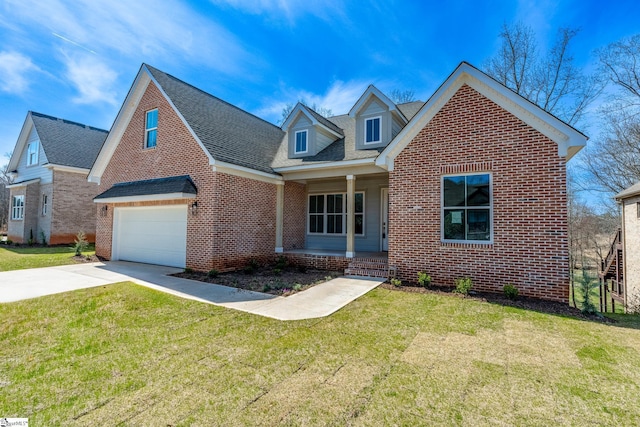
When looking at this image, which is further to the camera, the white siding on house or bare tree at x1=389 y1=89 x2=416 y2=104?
bare tree at x1=389 y1=89 x2=416 y2=104

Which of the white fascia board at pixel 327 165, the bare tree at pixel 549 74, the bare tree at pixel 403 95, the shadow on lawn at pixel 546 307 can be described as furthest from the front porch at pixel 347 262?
the bare tree at pixel 403 95

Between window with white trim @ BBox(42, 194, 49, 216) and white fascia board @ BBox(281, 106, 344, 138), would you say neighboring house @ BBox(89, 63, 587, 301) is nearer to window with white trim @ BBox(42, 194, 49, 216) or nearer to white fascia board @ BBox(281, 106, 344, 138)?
white fascia board @ BBox(281, 106, 344, 138)

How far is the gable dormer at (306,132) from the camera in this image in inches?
494

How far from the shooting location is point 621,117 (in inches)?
741

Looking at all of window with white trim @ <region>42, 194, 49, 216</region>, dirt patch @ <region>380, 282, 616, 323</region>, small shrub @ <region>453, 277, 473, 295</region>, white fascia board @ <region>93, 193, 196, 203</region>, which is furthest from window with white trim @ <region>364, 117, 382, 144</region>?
window with white trim @ <region>42, 194, 49, 216</region>

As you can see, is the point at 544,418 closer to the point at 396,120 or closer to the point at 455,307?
the point at 455,307

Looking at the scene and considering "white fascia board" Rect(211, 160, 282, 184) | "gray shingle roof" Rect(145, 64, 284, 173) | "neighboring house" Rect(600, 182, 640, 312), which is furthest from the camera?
"neighboring house" Rect(600, 182, 640, 312)

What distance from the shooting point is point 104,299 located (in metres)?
6.66

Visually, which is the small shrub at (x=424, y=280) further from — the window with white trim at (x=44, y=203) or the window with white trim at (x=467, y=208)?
the window with white trim at (x=44, y=203)

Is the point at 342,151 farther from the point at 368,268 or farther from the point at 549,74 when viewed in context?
the point at 549,74

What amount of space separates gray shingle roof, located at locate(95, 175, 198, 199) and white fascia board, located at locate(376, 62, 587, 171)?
6.32 m

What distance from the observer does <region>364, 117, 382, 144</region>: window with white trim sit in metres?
11.4

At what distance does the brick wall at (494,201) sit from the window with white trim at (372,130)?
9.13ft

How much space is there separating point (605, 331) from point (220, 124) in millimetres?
12635
